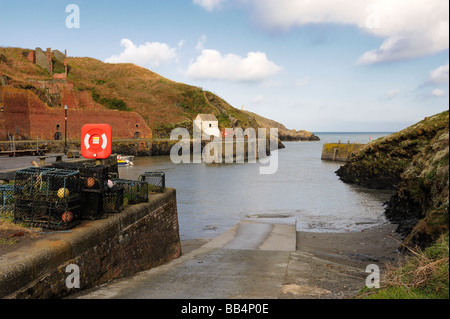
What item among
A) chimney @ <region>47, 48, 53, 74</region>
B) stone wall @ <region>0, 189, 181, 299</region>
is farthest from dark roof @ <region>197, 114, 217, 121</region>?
stone wall @ <region>0, 189, 181, 299</region>

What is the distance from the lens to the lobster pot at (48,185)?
7.68 metres

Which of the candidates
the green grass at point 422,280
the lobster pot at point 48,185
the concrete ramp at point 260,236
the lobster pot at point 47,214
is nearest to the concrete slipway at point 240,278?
the concrete ramp at point 260,236

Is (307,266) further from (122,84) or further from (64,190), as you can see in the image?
(122,84)

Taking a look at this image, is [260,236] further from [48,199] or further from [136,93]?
[136,93]

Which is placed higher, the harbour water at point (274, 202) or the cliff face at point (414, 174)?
the cliff face at point (414, 174)

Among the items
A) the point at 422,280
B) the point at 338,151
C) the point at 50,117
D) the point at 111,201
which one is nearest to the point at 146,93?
the point at 50,117

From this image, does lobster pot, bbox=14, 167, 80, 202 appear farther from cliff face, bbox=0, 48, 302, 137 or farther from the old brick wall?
cliff face, bbox=0, 48, 302, 137

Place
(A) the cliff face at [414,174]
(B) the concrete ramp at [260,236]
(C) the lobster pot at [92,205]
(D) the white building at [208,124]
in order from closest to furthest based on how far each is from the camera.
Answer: (C) the lobster pot at [92,205]
(A) the cliff face at [414,174]
(B) the concrete ramp at [260,236]
(D) the white building at [208,124]

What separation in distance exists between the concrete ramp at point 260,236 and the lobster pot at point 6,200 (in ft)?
23.4

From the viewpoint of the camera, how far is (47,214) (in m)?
7.73

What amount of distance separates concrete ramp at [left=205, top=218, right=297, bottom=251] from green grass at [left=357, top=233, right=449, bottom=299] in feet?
24.0

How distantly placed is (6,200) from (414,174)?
17.0 m

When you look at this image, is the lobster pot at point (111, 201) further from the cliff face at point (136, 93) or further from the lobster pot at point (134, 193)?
the cliff face at point (136, 93)

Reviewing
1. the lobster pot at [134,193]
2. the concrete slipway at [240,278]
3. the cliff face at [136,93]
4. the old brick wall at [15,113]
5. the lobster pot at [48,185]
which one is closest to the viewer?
the concrete slipway at [240,278]
